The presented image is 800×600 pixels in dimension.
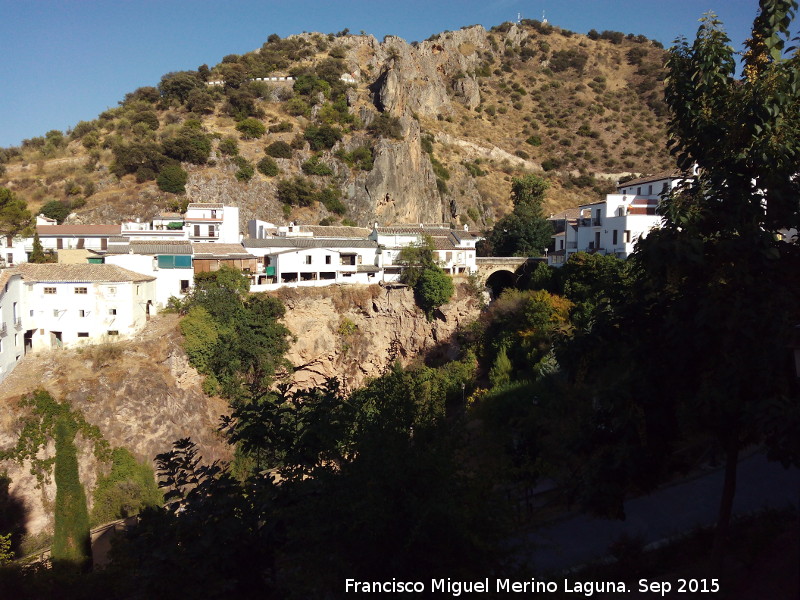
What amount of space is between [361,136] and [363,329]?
28645mm

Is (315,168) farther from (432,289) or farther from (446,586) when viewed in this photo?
(446,586)

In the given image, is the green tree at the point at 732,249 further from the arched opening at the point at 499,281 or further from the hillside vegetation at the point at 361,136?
the hillside vegetation at the point at 361,136

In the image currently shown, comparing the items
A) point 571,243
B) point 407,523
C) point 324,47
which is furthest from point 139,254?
point 324,47

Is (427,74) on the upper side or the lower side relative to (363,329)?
upper

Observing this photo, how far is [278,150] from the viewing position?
170ft

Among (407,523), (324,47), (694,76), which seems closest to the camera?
(407,523)

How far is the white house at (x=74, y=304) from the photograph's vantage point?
84.7 feet

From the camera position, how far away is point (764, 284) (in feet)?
19.2

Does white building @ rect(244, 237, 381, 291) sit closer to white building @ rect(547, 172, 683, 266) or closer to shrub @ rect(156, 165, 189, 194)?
white building @ rect(547, 172, 683, 266)

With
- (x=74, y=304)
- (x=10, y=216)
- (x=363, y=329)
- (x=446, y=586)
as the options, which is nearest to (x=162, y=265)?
(x=74, y=304)

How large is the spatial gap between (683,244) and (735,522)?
596cm

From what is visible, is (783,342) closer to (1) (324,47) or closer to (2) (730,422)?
(2) (730,422)

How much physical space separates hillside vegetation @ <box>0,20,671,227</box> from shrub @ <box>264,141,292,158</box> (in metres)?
0.25

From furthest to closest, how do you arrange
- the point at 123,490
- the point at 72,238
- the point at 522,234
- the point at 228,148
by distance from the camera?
1. the point at 228,148
2. the point at 522,234
3. the point at 72,238
4. the point at 123,490
